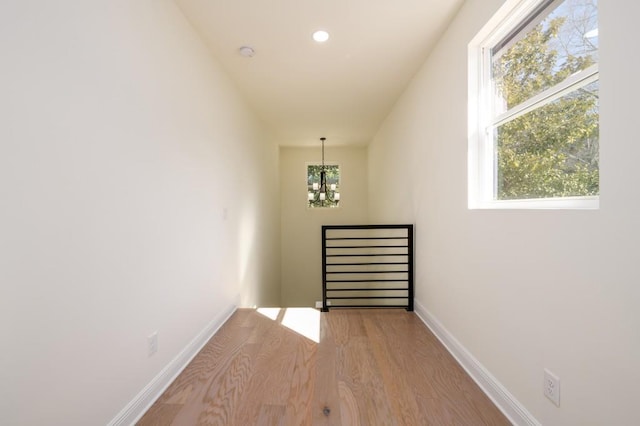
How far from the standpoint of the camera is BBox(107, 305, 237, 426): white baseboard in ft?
5.20

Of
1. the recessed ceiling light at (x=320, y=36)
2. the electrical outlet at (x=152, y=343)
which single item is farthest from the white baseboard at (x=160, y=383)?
the recessed ceiling light at (x=320, y=36)

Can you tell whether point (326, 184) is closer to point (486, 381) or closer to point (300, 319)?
point (300, 319)

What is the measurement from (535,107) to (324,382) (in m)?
1.92

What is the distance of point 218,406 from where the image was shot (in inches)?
68.4

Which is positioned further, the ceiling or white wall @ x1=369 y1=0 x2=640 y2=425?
the ceiling

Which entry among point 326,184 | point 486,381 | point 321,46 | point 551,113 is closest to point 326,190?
point 326,184

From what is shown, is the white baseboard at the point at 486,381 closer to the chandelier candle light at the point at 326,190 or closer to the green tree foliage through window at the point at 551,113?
the green tree foliage through window at the point at 551,113

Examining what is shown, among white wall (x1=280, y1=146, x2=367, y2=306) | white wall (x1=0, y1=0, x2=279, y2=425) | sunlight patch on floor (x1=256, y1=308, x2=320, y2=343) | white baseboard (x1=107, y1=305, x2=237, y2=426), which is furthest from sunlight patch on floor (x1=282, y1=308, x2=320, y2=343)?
white wall (x1=280, y1=146, x2=367, y2=306)

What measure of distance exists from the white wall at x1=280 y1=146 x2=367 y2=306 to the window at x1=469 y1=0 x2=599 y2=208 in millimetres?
4948

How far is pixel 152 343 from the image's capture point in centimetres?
184

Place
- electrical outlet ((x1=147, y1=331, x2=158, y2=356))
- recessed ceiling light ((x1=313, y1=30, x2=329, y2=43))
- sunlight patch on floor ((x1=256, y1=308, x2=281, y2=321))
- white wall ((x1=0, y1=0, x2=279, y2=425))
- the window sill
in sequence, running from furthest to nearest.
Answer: sunlight patch on floor ((x1=256, y1=308, x2=281, y2=321)), recessed ceiling light ((x1=313, y1=30, x2=329, y2=43)), electrical outlet ((x1=147, y1=331, x2=158, y2=356)), the window sill, white wall ((x1=0, y1=0, x2=279, y2=425))

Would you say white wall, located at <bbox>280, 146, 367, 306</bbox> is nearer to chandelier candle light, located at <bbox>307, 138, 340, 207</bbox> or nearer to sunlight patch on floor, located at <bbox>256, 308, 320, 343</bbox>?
chandelier candle light, located at <bbox>307, 138, 340, 207</bbox>

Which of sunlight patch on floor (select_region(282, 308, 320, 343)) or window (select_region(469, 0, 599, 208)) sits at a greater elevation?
window (select_region(469, 0, 599, 208))

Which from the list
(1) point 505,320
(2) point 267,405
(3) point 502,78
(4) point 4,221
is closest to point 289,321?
(2) point 267,405
